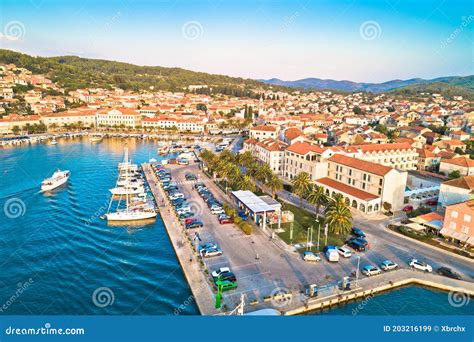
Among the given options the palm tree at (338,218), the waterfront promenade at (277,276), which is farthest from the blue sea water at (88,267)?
the palm tree at (338,218)

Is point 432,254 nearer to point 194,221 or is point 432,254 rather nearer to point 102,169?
point 194,221

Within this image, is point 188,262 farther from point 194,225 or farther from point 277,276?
point 277,276

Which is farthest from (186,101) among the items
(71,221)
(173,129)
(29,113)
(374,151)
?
(71,221)
